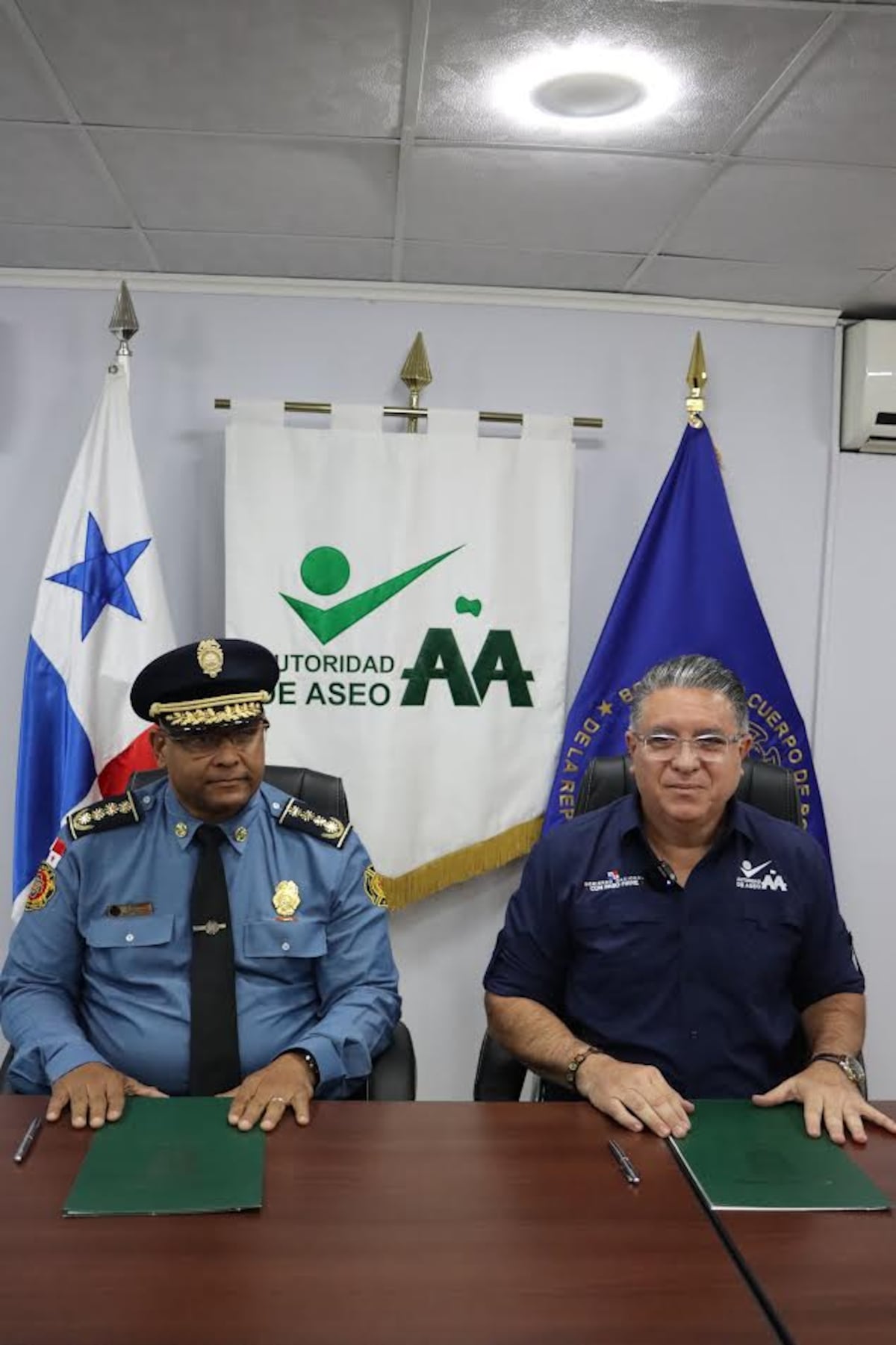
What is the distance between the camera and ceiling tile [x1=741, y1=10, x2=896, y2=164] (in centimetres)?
188

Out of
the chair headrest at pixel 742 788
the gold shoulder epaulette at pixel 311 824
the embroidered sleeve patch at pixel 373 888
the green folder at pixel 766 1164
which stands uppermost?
the chair headrest at pixel 742 788

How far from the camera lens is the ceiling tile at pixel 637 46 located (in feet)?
5.96

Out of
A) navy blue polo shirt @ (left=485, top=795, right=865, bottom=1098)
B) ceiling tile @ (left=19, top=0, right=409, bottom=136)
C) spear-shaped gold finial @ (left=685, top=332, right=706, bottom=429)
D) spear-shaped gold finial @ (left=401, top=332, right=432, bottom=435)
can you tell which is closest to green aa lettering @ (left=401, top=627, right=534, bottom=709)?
spear-shaped gold finial @ (left=401, top=332, right=432, bottom=435)

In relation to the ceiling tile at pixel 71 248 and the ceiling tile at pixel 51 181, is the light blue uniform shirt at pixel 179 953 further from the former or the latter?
the ceiling tile at pixel 71 248

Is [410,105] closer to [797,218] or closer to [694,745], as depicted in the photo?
[797,218]

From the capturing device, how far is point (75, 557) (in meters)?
3.10

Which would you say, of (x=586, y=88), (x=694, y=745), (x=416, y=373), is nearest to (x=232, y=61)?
(x=586, y=88)

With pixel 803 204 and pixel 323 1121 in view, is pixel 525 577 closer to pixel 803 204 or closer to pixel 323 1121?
pixel 803 204

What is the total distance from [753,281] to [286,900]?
→ 207cm

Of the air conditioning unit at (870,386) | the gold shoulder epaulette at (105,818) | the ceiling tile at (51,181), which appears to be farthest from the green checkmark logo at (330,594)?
the air conditioning unit at (870,386)

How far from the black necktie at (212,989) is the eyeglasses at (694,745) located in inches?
31.7

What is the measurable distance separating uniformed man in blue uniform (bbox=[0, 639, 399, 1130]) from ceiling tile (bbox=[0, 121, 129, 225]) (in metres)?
1.09

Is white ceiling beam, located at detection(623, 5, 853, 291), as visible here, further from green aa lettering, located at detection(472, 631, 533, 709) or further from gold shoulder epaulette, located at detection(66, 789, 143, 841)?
gold shoulder epaulette, located at detection(66, 789, 143, 841)

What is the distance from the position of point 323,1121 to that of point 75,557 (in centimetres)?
188
